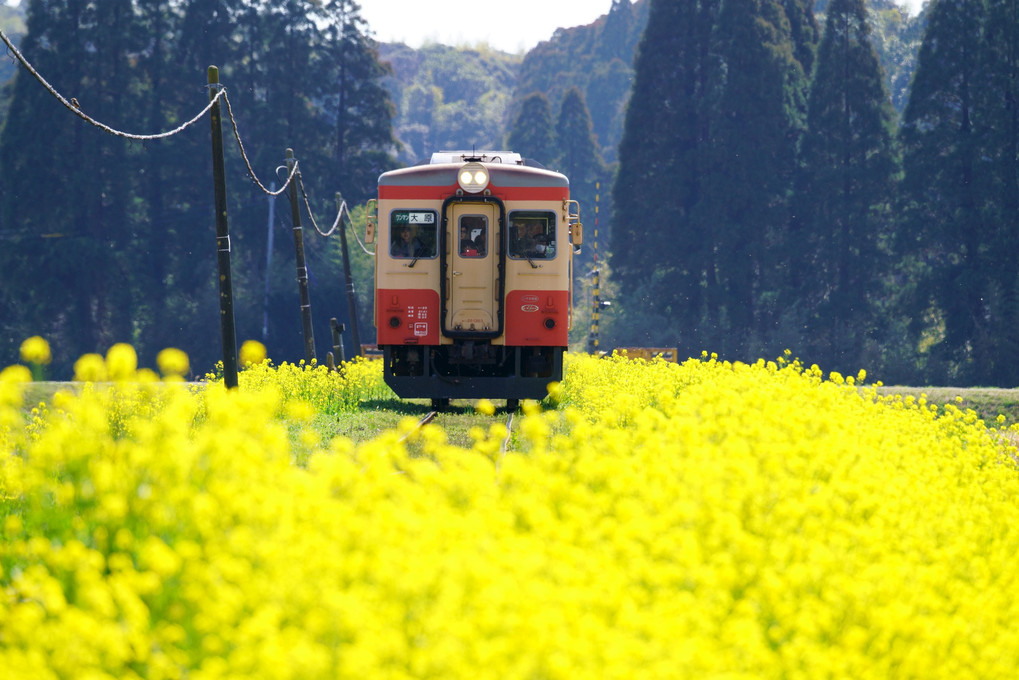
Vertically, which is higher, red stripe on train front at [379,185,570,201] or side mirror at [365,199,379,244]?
red stripe on train front at [379,185,570,201]

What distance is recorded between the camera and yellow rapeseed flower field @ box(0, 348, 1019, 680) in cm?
336

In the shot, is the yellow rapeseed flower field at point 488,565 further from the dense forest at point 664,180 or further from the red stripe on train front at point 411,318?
the dense forest at point 664,180

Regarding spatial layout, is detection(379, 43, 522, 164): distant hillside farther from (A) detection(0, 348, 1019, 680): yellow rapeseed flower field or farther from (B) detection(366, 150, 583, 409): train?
(A) detection(0, 348, 1019, 680): yellow rapeseed flower field

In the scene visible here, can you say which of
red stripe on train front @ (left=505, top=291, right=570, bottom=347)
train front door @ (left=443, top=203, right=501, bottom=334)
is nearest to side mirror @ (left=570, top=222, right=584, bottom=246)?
red stripe on train front @ (left=505, top=291, right=570, bottom=347)

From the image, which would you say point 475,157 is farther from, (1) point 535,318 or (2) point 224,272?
(2) point 224,272

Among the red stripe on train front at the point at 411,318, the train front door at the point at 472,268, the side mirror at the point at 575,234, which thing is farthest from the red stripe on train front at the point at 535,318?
the red stripe on train front at the point at 411,318

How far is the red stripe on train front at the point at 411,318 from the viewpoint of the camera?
1560 centimetres

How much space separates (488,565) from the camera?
359 cm

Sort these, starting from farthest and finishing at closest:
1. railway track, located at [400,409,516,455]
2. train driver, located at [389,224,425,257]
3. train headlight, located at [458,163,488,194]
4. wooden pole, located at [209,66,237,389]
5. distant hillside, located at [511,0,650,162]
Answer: distant hillside, located at [511,0,650,162], train driver, located at [389,224,425,257], train headlight, located at [458,163,488,194], wooden pole, located at [209,66,237,389], railway track, located at [400,409,516,455]

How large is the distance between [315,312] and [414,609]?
44.1m

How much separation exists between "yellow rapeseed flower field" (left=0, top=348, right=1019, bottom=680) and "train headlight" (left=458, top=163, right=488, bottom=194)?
9.35 metres

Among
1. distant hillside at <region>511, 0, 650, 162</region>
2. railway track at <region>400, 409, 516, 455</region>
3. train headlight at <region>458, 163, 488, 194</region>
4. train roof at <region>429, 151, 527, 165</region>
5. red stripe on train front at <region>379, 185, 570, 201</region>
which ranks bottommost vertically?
railway track at <region>400, 409, 516, 455</region>

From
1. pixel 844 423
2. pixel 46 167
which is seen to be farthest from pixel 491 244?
pixel 46 167

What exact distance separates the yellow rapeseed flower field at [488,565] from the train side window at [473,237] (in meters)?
9.32
